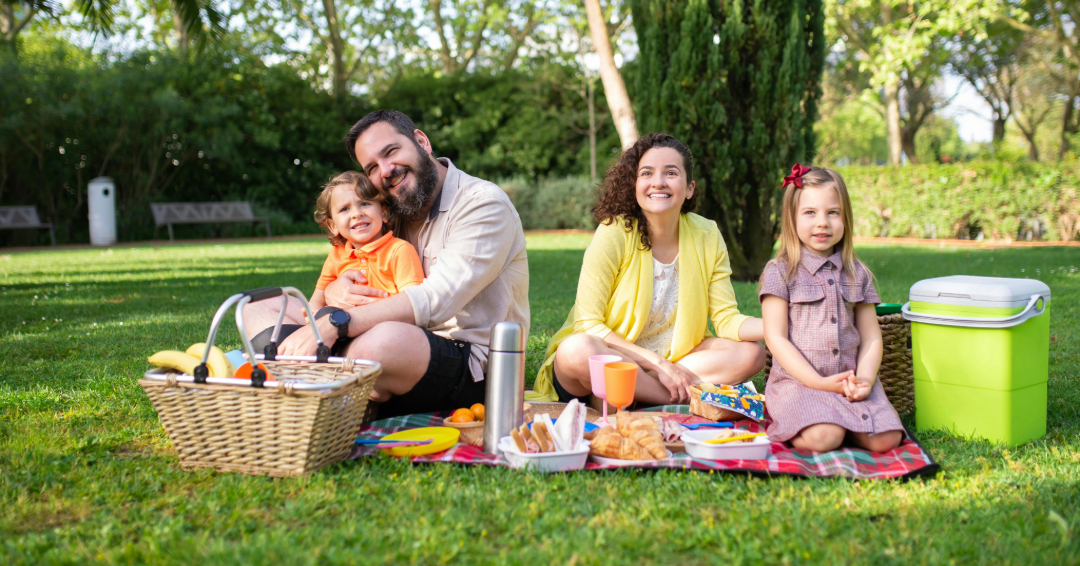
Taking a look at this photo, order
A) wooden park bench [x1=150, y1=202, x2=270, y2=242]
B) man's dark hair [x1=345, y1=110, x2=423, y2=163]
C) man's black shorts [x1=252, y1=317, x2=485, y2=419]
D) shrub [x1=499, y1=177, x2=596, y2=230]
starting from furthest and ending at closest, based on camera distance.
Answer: shrub [x1=499, y1=177, x2=596, y2=230]
wooden park bench [x1=150, y1=202, x2=270, y2=242]
man's dark hair [x1=345, y1=110, x2=423, y2=163]
man's black shorts [x1=252, y1=317, x2=485, y2=419]

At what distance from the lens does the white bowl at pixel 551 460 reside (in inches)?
100

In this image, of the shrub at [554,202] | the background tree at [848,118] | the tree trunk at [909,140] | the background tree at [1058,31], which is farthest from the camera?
the background tree at [848,118]

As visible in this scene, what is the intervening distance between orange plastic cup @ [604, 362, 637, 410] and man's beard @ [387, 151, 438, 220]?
114cm

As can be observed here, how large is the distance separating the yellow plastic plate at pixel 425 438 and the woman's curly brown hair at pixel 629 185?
1.28 m

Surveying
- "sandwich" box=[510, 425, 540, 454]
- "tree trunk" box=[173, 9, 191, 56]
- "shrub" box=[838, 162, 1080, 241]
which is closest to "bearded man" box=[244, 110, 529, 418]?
"sandwich" box=[510, 425, 540, 454]

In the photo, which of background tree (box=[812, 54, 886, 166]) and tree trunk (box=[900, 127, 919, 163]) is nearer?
tree trunk (box=[900, 127, 919, 163])

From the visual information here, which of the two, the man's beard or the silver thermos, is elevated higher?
the man's beard

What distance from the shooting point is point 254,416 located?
95.4 inches

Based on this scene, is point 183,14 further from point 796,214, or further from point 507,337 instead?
point 796,214

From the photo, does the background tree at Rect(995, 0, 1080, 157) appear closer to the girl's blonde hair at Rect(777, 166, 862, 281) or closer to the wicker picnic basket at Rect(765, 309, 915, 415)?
the wicker picnic basket at Rect(765, 309, 915, 415)

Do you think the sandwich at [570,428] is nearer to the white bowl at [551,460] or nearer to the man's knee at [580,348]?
the white bowl at [551,460]

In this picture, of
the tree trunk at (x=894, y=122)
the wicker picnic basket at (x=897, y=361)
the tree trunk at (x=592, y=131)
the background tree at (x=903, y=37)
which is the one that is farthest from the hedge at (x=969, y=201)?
the wicker picnic basket at (x=897, y=361)

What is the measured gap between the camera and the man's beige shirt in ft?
10.2

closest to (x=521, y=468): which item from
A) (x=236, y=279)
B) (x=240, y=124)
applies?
(x=236, y=279)
